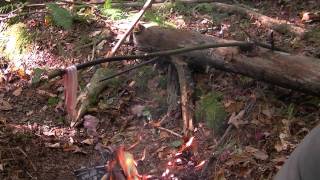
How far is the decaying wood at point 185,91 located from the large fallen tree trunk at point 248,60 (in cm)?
10

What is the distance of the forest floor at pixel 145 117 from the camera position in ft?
13.0

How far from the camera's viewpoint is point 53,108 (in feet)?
16.4

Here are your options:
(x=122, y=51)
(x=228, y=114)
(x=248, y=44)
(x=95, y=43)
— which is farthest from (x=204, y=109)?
(x=95, y=43)

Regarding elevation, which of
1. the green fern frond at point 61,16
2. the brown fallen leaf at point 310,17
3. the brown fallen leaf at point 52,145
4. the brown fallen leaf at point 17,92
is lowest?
the brown fallen leaf at point 52,145

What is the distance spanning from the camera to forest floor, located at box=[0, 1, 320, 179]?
3.97 metres

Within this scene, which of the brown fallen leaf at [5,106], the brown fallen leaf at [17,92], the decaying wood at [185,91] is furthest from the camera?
the brown fallen leaf at [17,92]

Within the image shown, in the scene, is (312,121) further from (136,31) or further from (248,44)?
(136,31)

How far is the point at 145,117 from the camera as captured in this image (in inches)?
182

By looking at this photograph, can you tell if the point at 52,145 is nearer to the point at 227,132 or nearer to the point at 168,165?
the point at 168,165

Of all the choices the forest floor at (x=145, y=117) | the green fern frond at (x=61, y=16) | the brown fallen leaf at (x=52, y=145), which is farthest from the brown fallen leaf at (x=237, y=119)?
the green fern frond at (x=61, y=16)

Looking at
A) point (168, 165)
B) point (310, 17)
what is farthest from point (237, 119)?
point (310, 17)

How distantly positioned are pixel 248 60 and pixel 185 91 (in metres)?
0.69

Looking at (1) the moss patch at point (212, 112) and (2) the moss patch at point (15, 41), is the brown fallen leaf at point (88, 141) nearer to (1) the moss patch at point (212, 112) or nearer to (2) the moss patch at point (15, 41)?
(1) the moss patch at point (212, 112)

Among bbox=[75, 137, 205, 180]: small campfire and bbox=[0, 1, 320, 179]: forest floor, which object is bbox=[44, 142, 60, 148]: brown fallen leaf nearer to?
bbox=[0, 1, 320, 179]: forest floor
